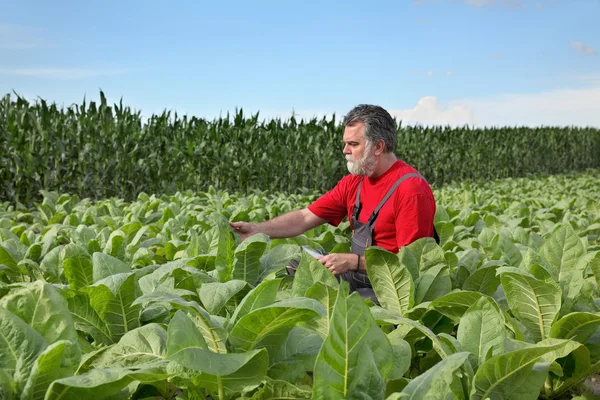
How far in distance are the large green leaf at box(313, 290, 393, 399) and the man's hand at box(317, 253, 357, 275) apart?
1.70 m

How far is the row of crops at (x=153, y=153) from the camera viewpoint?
11711mm

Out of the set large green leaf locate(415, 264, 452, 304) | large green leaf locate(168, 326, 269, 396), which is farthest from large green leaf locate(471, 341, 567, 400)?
large green leaf locate(415, 264, 452, 304)

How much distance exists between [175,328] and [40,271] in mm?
1591

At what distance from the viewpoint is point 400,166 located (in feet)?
13.4

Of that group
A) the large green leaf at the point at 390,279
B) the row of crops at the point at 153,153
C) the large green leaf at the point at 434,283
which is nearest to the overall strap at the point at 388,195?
the large green leaf at the point at 434,283

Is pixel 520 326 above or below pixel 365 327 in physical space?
below

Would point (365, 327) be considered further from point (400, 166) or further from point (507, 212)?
point (507, 212)

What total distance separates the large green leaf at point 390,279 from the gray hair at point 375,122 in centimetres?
224

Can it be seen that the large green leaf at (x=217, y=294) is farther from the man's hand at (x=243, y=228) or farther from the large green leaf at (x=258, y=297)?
the man's hand at (x=243, y=228)

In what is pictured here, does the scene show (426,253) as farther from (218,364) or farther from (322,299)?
(218,364)

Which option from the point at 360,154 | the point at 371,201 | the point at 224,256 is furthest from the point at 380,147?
the point at 224,256

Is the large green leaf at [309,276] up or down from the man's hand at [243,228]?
up

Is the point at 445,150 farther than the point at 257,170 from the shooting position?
Yes

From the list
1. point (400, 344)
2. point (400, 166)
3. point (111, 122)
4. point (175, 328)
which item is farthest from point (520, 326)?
point (111, 122)
